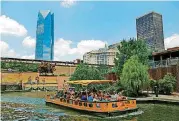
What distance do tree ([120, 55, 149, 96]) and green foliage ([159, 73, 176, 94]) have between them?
7.18 feet

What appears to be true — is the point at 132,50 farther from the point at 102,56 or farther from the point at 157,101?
the point at 102,56

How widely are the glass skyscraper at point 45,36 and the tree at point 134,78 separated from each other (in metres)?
138

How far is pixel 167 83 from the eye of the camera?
91.9 ft

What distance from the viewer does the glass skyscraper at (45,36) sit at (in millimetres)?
163375

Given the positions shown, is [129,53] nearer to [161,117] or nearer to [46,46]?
[161,117]

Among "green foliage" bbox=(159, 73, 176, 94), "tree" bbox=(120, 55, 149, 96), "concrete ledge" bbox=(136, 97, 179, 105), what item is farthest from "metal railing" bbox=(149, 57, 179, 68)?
"concrete ledge" bbox=(136, 97, 179, 105)

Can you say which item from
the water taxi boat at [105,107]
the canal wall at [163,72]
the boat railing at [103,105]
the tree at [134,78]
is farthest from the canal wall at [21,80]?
the water taxi boat at [105,107]

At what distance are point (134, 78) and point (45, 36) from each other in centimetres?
14623

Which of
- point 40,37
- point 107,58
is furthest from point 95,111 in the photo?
point 40,37

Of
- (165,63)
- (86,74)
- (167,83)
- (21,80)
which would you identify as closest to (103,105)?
(167,83)

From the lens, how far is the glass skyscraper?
163 metres

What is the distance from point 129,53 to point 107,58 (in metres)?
123

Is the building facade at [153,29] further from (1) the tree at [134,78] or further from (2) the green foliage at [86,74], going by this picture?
(1) the tree at [134,78]

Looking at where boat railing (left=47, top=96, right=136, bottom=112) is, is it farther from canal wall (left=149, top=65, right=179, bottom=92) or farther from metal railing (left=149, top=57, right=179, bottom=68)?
metal railing (left=149, top=57, right=179, bottom=68)
